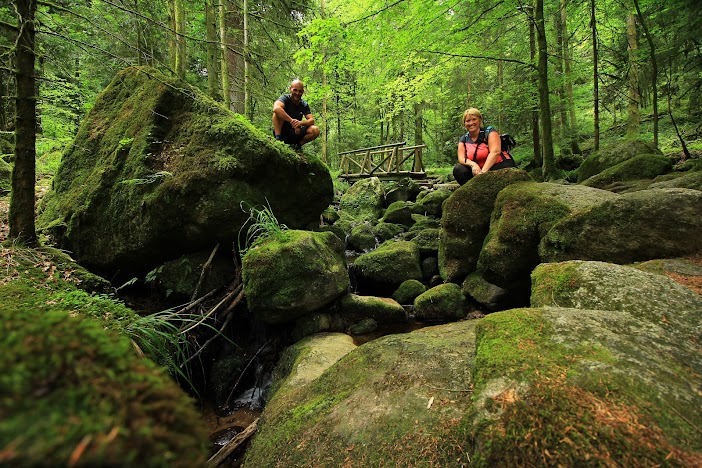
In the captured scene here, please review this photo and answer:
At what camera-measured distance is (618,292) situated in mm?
1903

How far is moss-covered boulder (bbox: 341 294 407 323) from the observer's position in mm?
4094

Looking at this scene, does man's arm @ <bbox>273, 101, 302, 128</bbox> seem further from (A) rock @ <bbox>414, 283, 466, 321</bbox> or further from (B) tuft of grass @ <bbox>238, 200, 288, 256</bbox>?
(A) rock @ <bbox>414, 283, 466, 321</bbox>

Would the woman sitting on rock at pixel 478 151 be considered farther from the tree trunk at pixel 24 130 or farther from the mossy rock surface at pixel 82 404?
the mossy rock surface at pixel 82 404

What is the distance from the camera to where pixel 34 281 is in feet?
8.16

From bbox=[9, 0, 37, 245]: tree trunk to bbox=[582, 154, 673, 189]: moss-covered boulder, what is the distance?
721 centimetres

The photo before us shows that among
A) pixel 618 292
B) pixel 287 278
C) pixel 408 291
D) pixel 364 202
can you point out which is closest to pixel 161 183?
pixel 287 278

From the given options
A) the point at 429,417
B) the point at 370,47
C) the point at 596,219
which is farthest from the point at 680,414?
the point at 370,47

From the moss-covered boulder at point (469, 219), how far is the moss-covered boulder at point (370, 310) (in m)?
1.05

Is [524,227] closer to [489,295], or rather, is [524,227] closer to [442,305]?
[489,295]

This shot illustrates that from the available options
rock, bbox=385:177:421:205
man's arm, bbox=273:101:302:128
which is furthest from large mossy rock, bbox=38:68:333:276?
rock, bbox=385:177:421:205

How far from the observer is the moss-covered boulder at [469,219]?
4.32m

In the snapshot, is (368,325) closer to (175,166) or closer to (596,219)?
(596,219)

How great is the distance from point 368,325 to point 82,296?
2832 millimetres

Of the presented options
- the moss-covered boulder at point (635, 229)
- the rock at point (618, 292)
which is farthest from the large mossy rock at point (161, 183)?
the moss-covered boulder at point (635, 229)
